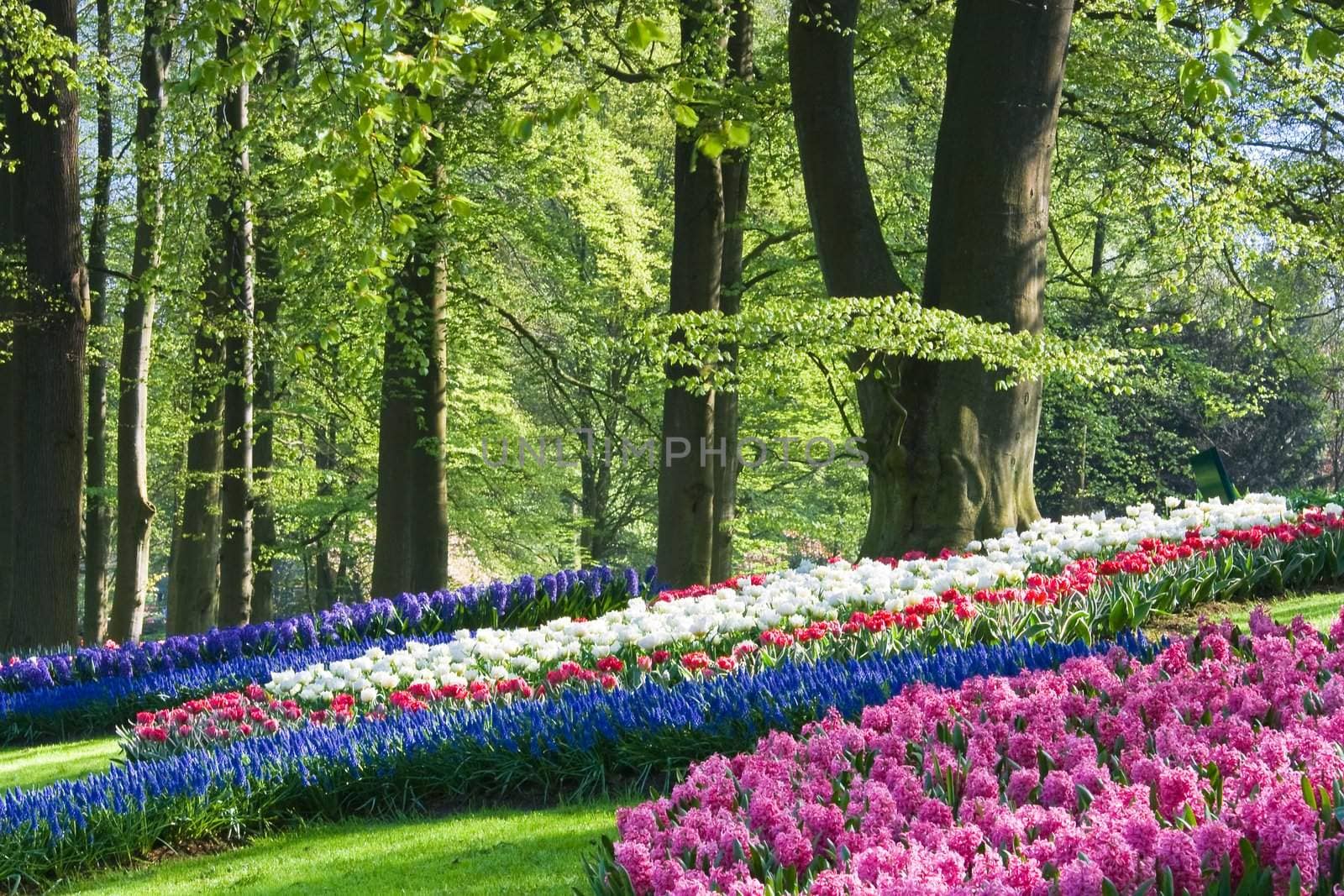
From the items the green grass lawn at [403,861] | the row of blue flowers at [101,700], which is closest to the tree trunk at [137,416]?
the row of blue flowers at [101,700]

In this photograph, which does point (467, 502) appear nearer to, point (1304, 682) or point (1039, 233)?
point (1039, 233)

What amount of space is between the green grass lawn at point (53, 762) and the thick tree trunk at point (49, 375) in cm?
260

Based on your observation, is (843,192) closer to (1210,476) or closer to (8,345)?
(1210,476)

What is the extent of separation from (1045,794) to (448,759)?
3081mm

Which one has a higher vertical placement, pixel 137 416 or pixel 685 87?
pixel 685 87

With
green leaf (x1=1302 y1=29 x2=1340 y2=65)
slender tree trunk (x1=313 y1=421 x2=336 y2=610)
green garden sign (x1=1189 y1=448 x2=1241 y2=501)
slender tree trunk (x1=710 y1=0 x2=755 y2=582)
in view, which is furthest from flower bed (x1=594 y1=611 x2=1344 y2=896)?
slender tree trunk (x1=313 y1=421 x2=336 y2=610)

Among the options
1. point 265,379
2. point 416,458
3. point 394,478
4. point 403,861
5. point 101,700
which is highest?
point 265,379

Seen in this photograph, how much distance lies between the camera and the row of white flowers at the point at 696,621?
7.29 m

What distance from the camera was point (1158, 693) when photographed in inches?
155

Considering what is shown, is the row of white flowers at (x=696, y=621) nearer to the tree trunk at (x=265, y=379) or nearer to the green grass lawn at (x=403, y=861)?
the green grass lawn at (x=403, y=861)

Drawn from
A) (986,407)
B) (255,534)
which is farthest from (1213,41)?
(255,534)

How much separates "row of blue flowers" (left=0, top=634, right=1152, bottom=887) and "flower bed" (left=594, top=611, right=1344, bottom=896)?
807 mm

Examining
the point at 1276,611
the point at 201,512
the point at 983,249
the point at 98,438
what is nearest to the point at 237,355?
the point at 201,512

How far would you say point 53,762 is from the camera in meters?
7.59
